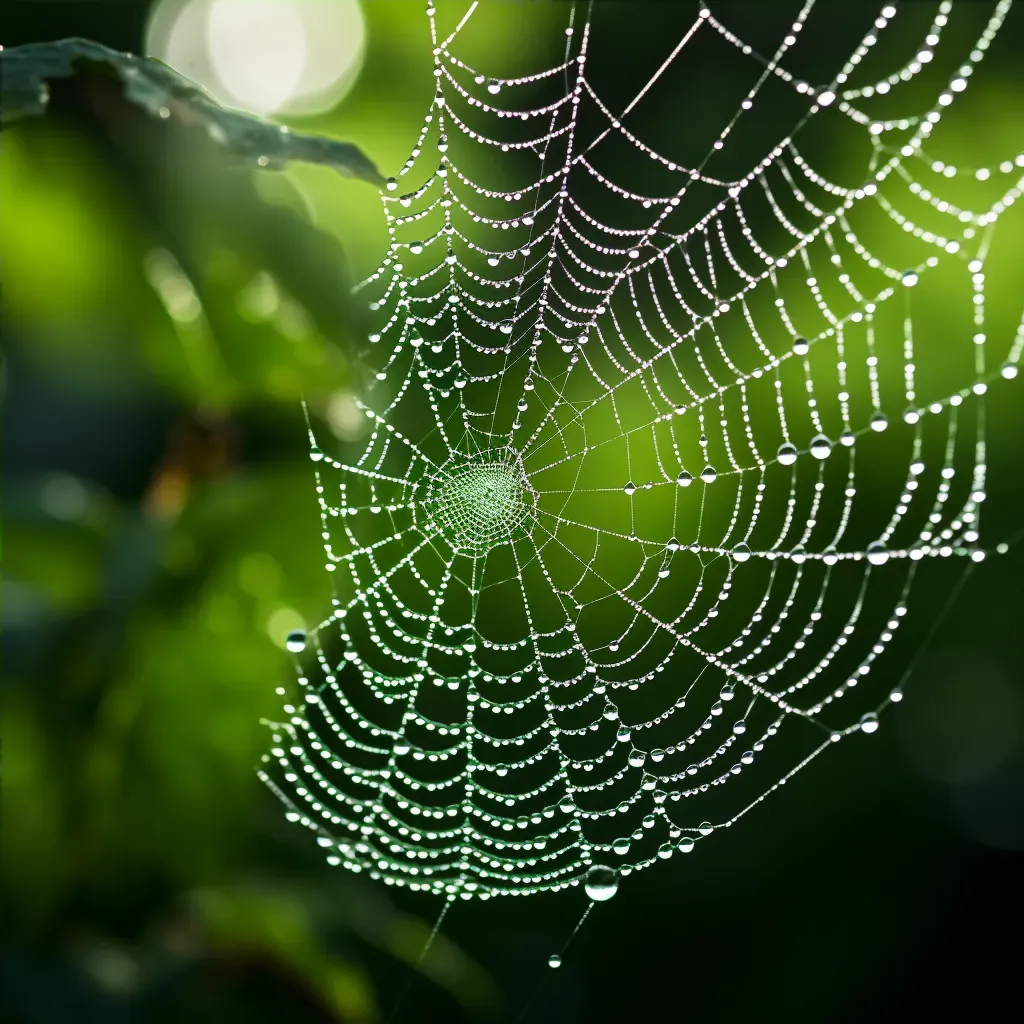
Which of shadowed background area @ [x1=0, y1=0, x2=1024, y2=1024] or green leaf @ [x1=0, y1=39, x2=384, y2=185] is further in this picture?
shadowed background area @ [x1=0, y1=0, x2=1024, y2=1024]

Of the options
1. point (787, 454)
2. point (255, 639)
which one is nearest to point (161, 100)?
point (255, 639)

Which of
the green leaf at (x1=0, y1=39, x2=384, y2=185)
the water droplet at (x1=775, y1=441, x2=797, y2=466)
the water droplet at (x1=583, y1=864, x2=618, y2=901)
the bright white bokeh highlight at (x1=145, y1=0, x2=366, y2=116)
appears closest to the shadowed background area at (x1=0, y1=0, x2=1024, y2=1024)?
the bright white bokeh highlight at (x1=145, y1=0, x2=366, y2=116)

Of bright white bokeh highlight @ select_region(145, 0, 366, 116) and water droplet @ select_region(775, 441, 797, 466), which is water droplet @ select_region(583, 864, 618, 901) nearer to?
water droplet @ select_region(775, 441, 797, 466)

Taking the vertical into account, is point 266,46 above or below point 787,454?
above

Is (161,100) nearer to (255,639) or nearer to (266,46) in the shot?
(255,639)

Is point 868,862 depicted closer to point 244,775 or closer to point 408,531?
point 408,531

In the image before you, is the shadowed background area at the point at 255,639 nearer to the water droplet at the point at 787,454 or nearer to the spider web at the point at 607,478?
the spider web at the point at 607,478

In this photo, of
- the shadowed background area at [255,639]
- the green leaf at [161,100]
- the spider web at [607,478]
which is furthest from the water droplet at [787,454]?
the green leaf at [161,100]

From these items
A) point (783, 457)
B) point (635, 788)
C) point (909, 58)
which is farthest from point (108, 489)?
point (909, 58)
